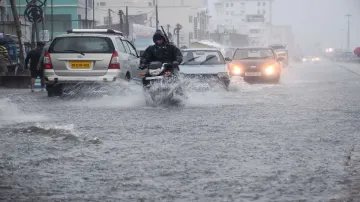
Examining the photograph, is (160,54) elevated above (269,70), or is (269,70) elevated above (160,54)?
(160,54)

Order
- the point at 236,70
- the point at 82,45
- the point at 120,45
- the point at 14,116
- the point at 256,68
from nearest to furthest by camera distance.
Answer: the point at 14,116 < the point at 82,45 < the point at 120,45 < the point at 256,68 < the point at 236,70

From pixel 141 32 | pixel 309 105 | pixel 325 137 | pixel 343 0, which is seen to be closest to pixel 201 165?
pixel 325 137

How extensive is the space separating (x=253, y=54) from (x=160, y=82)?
42.8 feet

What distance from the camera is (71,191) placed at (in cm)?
602

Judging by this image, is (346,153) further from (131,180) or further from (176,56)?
(176,56)

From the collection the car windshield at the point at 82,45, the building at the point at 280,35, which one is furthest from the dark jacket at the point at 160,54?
the building at the point at 280,35

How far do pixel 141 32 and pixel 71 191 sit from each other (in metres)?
54.2

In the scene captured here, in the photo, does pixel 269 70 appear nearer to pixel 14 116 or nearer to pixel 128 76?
pixel 128 76

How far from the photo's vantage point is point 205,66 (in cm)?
2134

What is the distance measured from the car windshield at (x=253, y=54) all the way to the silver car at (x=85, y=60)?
10420 mm

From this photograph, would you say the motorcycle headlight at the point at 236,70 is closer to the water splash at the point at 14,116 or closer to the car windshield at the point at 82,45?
the car windshield at the point at 82,45

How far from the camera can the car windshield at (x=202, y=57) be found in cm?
2206

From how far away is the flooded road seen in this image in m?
6.04

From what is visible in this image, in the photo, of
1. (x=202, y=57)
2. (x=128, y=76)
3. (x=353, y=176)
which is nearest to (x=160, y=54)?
(x=128, y=76)
